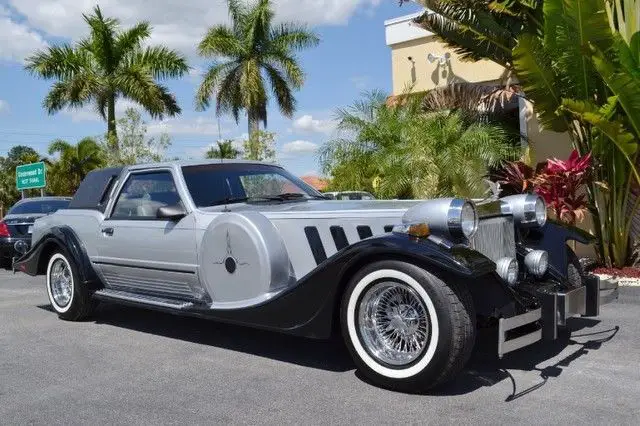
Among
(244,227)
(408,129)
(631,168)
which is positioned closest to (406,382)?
(244,227)

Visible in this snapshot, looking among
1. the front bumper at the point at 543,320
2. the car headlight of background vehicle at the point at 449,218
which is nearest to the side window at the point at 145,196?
the car headlight of background vehicle at the point at 449,218

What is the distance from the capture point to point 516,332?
4.21m

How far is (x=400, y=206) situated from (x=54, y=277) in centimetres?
415

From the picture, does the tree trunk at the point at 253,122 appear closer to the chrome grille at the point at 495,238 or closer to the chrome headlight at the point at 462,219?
the chrome grille at the point at 495,238

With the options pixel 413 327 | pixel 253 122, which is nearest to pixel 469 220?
pixel 413 327

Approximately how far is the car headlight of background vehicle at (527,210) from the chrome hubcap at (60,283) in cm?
447

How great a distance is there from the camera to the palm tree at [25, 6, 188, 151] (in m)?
23.9

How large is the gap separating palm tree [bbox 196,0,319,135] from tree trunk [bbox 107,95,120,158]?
10.1ft

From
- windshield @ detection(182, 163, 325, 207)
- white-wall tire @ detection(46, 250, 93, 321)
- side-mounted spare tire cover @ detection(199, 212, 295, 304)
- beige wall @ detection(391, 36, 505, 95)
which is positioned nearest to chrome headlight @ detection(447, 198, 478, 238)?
side-mounted spare tire cover @ detection(199, 212, 295, 304)

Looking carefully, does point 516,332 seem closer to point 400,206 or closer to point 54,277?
point 400,206

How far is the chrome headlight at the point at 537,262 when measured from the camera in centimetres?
492

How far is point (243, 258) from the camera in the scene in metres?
5.07

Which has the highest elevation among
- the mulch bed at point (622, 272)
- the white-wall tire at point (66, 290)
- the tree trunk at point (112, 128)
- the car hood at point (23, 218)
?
the tree trunk at point (112, 128)

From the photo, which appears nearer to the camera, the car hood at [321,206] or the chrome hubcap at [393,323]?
the chrome hubcap at [393,323]
